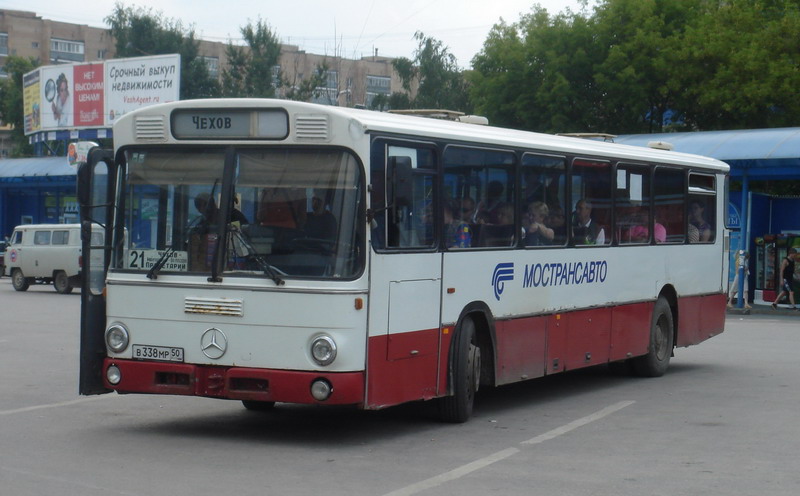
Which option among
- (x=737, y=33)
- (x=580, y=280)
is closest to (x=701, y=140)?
(x=737, y=33)

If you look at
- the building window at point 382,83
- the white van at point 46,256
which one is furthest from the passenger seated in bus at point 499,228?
the building window at point 382,83

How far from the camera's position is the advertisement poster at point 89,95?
55156mm

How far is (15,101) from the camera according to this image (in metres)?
87.1

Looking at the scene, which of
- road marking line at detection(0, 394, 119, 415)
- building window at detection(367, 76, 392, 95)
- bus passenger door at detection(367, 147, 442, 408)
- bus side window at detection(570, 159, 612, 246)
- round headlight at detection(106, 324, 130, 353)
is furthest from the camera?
building window at detection(367, 76, 392, 95)

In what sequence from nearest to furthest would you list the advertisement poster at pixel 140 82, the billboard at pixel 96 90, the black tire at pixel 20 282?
the black tire at pixel 20 282 → the advertisement poster at pixel 140 82 → the billboard at pixel 96 90

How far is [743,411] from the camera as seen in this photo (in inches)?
472

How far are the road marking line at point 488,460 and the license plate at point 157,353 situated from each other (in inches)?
99.0

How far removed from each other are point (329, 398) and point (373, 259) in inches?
44.8

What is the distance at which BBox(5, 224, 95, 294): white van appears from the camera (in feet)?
121

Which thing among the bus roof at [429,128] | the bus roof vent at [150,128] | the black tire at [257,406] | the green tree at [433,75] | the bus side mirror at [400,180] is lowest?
the black tire at [257,406]

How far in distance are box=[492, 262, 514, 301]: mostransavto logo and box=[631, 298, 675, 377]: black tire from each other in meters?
3.99

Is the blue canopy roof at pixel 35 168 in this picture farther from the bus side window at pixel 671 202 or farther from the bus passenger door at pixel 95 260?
the bus passenger door at pixel 95 260

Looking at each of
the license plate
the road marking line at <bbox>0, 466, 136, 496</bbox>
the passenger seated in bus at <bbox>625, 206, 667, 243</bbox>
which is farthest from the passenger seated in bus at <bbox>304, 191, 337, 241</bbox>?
the passenger seated in bus at <bbox>625, 206, 667, 243</bbox>

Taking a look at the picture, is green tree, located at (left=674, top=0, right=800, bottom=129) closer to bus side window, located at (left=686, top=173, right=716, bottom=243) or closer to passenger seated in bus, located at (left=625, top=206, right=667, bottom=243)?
bus side window, located at (left=686, top=173, right=716, bottom=243)
